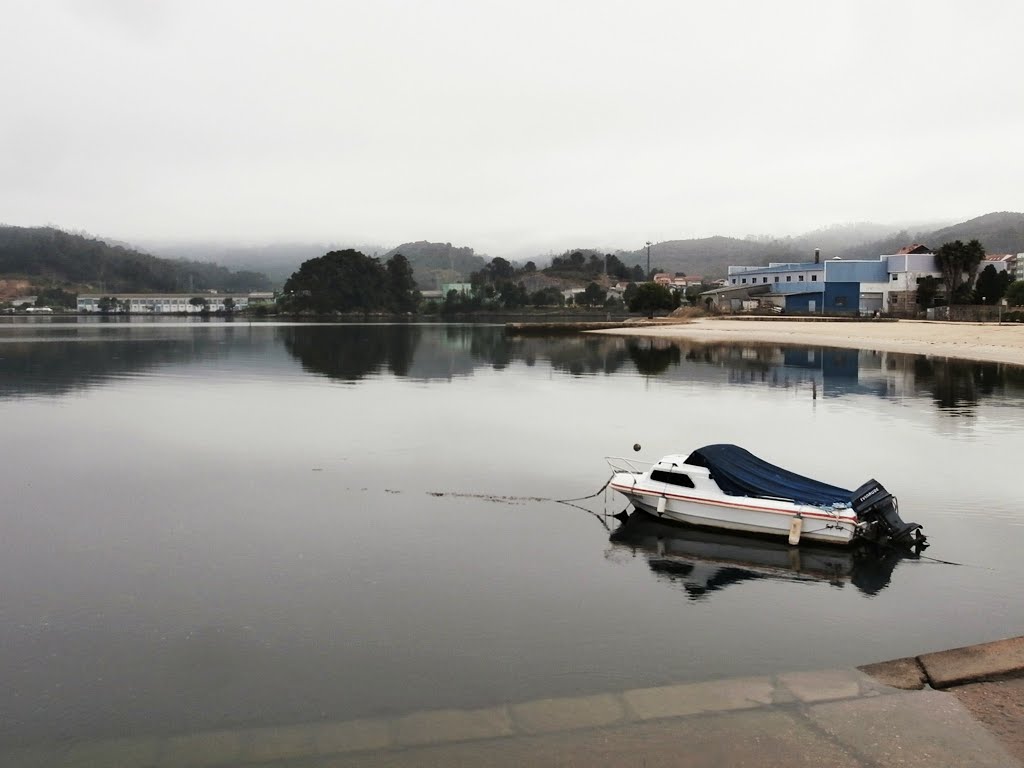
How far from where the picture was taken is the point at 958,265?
143375mm

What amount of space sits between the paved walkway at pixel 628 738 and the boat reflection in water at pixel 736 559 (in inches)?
277

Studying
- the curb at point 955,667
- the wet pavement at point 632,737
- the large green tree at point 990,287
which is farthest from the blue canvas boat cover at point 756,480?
the large green tree at point 990,287

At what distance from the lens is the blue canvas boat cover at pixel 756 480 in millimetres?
27609

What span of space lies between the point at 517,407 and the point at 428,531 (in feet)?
104

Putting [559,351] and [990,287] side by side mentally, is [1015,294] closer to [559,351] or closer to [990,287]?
[990,287]

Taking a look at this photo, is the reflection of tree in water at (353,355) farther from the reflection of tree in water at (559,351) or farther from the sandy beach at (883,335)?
the sandy beach at (883,335)

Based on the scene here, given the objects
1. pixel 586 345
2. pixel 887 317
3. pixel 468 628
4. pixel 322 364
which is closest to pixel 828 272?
pixel 887 317

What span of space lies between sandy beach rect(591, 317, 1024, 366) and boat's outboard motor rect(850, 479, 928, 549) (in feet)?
220

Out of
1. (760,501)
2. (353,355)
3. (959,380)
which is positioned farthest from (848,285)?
(760,501)

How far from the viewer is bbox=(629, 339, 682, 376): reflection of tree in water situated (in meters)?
88.0

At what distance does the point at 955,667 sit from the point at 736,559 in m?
9.35

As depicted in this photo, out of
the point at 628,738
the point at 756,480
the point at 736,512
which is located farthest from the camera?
the point at 756,480

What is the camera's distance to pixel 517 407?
196ft

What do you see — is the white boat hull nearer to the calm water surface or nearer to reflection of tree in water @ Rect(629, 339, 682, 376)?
the calm water surface
